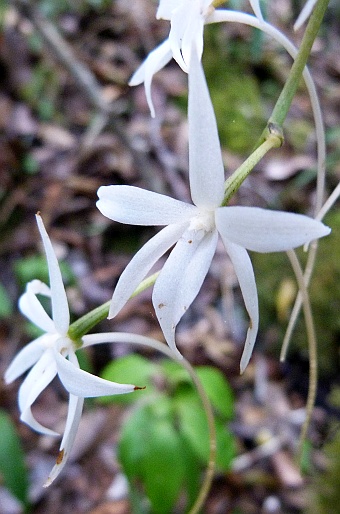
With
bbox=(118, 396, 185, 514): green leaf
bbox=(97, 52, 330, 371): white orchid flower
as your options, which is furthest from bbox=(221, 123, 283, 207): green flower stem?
bbox=(118, 396, 185, 514): green leaf

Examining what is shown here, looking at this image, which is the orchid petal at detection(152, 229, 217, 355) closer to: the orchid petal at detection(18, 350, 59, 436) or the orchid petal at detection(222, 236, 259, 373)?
the orchid petal at detection(222, 236, 259, 373)

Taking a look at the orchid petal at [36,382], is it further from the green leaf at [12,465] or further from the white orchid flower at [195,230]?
the green leaf at [12,465]

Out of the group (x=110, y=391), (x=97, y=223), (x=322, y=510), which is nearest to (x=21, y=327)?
(x=97, y=223)

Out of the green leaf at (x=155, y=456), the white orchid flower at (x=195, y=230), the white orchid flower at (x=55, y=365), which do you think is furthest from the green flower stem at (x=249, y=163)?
the green leaf at (x=155, y=456)

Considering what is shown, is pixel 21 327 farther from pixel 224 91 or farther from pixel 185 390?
pixel 224 91

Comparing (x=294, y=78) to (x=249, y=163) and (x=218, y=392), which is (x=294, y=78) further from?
(x=218, y=392)
